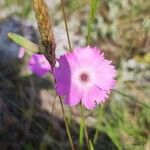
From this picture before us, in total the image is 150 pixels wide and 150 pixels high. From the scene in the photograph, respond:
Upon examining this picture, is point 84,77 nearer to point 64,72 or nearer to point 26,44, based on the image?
point 64,72

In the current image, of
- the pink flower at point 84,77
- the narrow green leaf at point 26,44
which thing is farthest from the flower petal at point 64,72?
the narrow green leaf at point 26,44

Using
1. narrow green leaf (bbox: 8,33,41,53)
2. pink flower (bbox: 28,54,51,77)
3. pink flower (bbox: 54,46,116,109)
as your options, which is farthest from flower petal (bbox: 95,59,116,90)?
pink flower (bbox: 28,54,51,77)

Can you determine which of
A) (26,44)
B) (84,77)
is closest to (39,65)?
(84,77)

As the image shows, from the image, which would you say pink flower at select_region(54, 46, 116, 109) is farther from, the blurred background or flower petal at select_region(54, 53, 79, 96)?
the blurred background

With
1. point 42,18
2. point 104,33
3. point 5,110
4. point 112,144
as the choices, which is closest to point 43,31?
point 42,18

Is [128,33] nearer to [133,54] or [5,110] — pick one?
[133,54]

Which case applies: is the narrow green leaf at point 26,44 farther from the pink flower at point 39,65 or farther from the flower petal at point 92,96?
the pink flower at point 39,65
